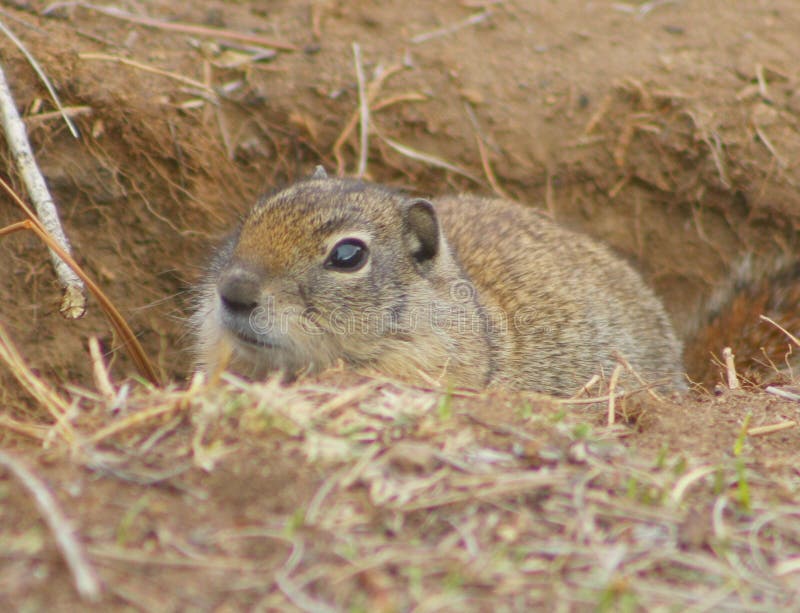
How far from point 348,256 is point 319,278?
229 mm

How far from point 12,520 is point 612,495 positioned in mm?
1724

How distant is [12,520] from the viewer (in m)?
2.39

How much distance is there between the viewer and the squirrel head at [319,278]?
3.99 metres

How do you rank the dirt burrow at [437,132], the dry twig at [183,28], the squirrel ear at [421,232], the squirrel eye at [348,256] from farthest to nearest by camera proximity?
the dry twig at [183,28] < the dirt burrow at [437,132] < the squirrel ear at [421,232] < the squirrel eye at [348,256]

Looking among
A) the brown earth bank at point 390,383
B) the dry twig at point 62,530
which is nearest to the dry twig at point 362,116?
the brown earth bank at point 390,383

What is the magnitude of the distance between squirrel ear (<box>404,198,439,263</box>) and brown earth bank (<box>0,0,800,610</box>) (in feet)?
4.29

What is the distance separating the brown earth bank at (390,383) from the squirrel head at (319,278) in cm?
64

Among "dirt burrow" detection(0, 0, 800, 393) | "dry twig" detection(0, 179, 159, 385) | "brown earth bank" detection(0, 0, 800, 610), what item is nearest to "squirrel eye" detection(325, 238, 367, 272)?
"brown earth bank" detection(0, 0, 800, 610)

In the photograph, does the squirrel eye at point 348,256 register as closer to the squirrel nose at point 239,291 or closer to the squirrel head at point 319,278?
the squirrel head at point 319,278

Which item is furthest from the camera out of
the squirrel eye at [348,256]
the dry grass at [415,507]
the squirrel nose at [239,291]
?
the squirrel eye at [348,256]

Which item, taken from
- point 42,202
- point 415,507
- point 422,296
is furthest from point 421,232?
point 415,507

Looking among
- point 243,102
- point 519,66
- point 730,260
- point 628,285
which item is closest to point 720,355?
point 628,285

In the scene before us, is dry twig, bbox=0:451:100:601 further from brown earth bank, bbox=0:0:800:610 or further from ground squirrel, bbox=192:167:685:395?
ground squirrel, bbox=192:167:685:395

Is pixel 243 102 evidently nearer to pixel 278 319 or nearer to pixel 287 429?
pixel 278 319
